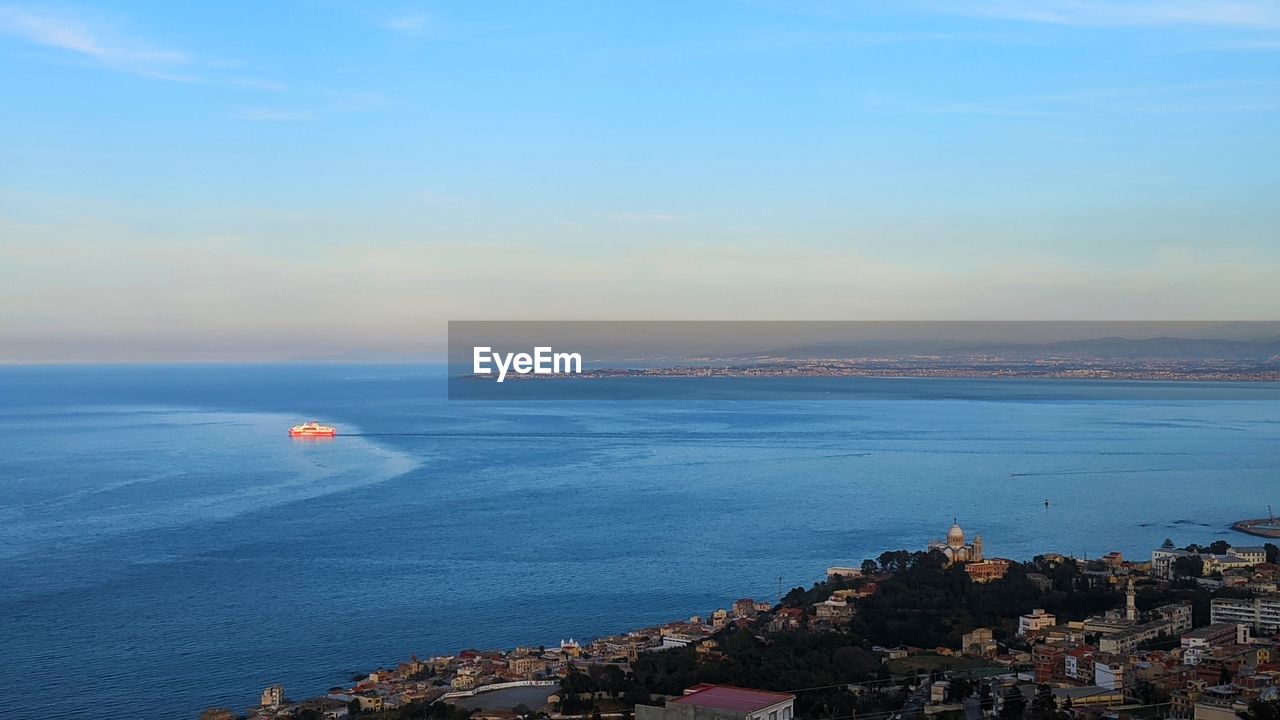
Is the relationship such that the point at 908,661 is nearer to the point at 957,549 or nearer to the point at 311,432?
the point at 957,549

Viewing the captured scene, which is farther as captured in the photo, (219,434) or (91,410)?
(91,410)

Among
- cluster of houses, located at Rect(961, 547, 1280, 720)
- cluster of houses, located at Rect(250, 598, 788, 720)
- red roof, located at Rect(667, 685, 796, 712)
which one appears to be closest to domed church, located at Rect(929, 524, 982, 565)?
cluster of houses, located at Rect(961, 547, 1280, 720)

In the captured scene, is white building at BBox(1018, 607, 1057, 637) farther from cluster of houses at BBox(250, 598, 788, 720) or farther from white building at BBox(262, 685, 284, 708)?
white building at BBox(262, 685, 284, 708)

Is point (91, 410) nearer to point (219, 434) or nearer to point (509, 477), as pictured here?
point (219, 434)

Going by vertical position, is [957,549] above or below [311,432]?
above

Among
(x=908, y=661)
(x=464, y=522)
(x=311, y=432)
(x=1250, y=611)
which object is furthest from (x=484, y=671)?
(x=311, y=432)

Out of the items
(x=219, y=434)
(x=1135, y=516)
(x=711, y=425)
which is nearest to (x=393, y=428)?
(x=219, y=434)

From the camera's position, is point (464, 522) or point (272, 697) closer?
point (272, 697)
